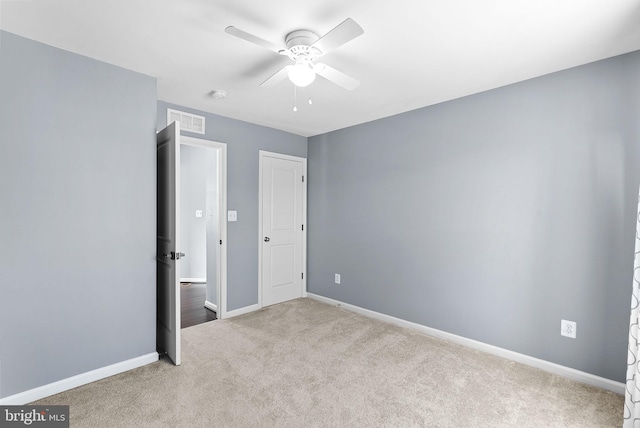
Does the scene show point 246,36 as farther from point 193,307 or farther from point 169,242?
point 193,307

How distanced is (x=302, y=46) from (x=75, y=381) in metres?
2.87

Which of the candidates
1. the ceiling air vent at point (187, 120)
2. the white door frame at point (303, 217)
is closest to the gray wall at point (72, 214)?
the ceiling air vent at point (187, 120)

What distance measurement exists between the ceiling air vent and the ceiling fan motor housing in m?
1.81

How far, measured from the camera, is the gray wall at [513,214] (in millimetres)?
2182

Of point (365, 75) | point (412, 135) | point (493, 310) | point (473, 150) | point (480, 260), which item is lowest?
point (493, 310)

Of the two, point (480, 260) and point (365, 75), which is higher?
point (365, 75)

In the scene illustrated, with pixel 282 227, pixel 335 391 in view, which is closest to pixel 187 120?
pixel 282 227

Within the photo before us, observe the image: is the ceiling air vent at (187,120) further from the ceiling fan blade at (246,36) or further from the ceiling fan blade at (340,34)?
the ceiling fan blade at (340,34)

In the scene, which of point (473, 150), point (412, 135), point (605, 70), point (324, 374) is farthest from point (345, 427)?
point (605, 70)

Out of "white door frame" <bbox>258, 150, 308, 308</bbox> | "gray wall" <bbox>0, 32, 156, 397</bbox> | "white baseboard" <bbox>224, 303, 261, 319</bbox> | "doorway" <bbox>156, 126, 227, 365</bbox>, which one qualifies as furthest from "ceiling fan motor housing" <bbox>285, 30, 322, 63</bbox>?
"white baseboard" <bbox>224, 303, 261, 319</bbox>

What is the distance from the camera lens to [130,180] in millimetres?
2428

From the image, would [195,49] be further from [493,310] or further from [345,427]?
[493,310]

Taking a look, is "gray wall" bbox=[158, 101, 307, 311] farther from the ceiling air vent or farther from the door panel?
the door panel

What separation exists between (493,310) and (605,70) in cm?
212
